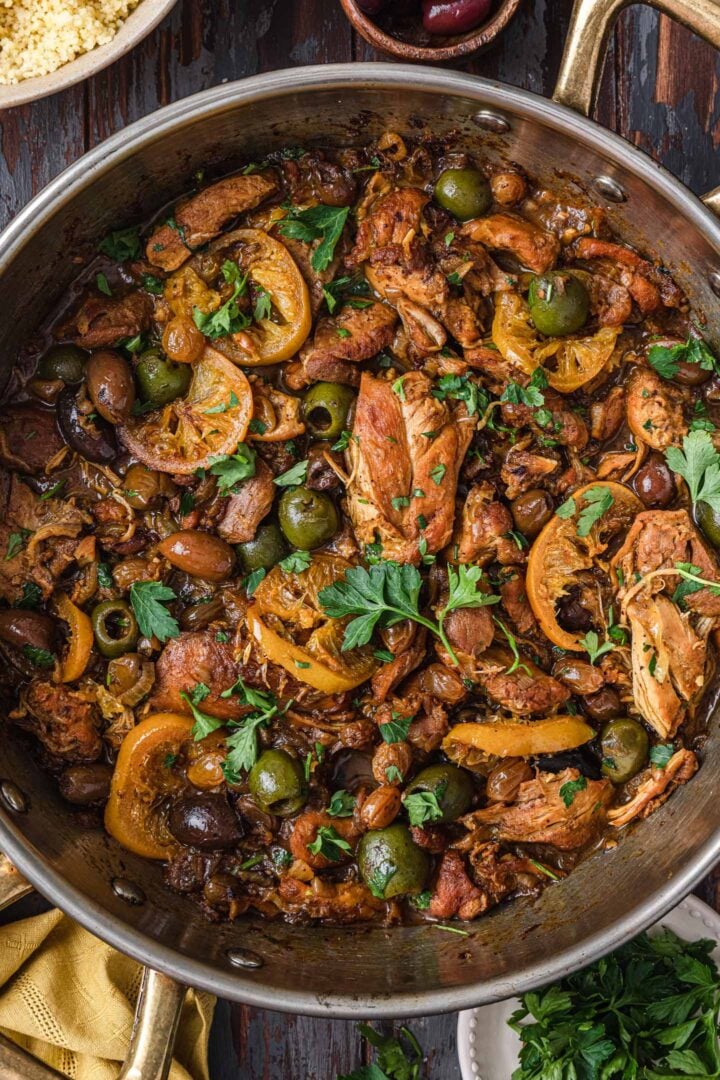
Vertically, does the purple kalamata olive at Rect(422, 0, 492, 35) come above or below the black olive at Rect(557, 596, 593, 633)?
above

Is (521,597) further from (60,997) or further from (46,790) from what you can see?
(60,997)

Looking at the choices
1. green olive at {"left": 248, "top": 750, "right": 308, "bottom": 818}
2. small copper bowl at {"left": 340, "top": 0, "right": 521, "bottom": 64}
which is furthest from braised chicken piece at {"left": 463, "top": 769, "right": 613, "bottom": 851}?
small copper bowl at {"left": 340, "top": 0, "right": 521, "bottom": 64}

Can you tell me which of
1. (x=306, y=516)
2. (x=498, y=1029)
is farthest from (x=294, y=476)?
(x=498, y=1029)

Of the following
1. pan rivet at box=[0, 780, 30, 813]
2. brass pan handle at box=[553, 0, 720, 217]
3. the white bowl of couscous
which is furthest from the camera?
the white bowl of couscous

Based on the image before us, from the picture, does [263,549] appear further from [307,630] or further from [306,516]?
[307,630]

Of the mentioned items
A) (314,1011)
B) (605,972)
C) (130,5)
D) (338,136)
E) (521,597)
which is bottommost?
(605,972)

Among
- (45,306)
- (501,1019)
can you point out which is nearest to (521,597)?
(501,1019)

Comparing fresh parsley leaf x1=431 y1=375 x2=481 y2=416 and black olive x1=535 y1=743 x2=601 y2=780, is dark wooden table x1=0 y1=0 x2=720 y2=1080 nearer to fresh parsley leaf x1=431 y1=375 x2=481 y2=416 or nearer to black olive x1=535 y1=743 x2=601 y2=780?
fresh parsley leaf x1=431 y1=375 x2=481 y2=416
